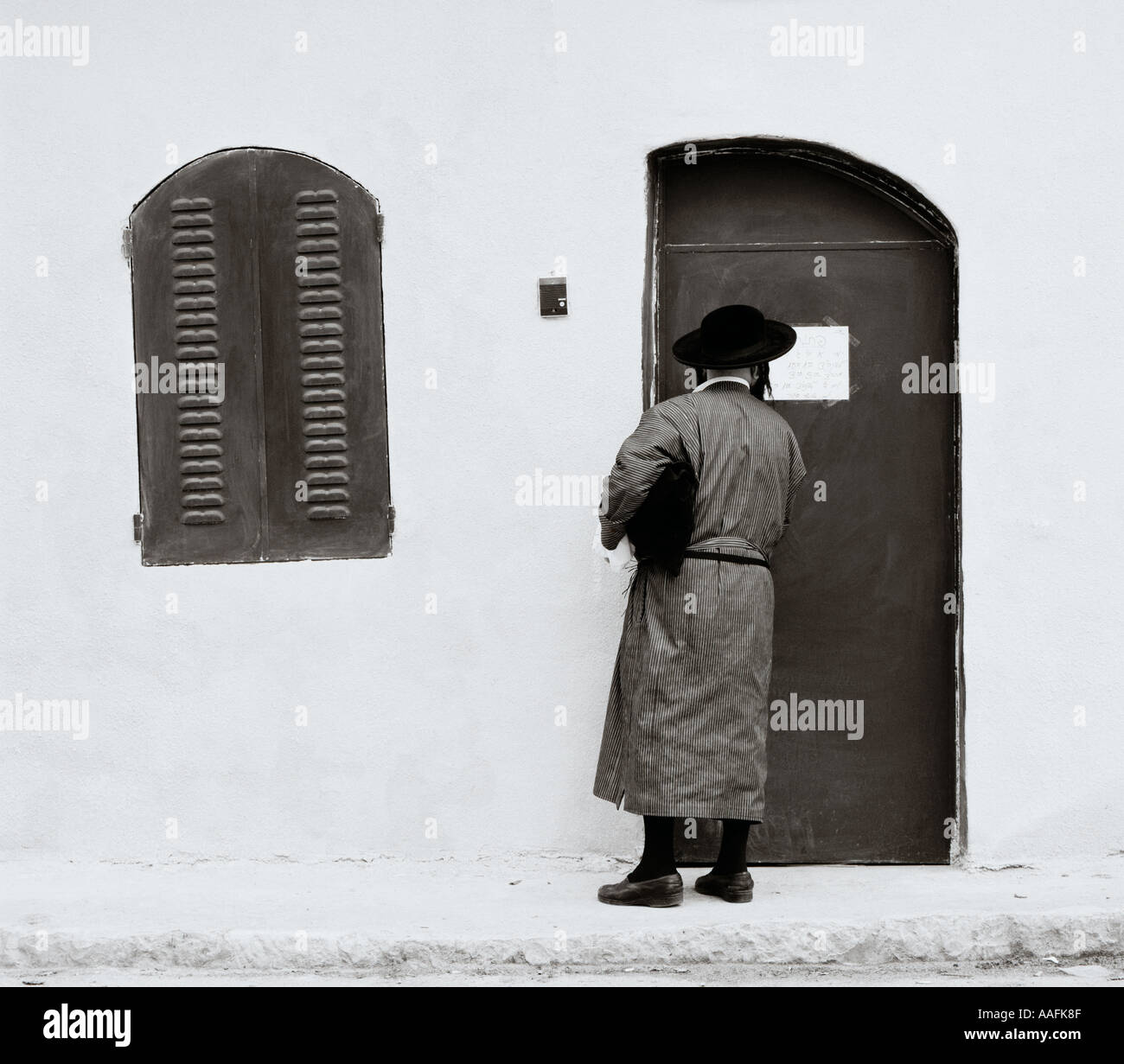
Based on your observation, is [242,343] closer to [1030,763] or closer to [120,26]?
[120,26]

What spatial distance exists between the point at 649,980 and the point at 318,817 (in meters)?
1.56

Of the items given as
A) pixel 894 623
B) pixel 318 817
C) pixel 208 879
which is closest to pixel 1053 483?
pixel 894 623

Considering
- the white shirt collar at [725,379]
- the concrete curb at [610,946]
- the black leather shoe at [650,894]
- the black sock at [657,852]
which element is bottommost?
the concrete curb at [610,946]

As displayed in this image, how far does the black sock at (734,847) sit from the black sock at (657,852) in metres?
0.18

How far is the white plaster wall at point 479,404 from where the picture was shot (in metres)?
5.27

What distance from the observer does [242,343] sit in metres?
5.42

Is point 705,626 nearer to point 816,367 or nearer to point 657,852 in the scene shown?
point 657,852

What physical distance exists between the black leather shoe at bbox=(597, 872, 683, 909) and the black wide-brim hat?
1680 mm

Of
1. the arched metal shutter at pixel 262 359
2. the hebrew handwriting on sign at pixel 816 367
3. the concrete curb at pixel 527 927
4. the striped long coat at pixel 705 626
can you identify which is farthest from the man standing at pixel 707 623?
the arched metal shutter at pixel 262 359

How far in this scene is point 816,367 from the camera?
5.39 meters

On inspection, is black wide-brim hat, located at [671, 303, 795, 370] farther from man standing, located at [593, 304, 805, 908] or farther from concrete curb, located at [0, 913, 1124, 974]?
concrete curb, located at [0, 913, 1124, 974]

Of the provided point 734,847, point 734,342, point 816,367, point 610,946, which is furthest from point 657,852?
point 816,367

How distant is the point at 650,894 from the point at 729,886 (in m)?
0.26

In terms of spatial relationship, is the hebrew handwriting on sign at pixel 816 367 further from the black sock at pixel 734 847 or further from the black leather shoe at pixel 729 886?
the black leather shoe at pixel 729 886
